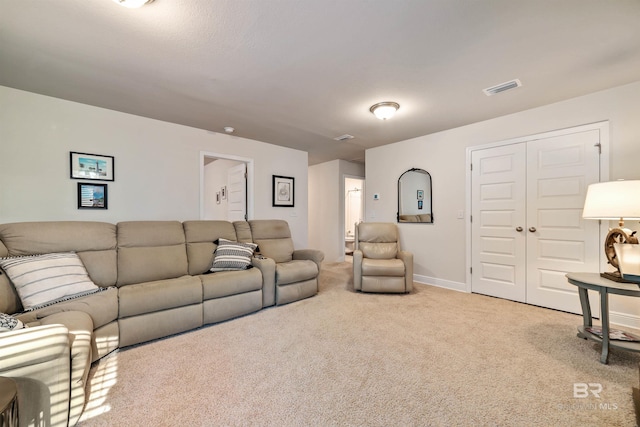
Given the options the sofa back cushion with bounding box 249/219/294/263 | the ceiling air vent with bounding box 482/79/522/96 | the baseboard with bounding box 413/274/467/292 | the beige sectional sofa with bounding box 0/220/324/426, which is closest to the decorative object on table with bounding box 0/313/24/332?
the beige sectional sofa with bounding box 0/220/324/426

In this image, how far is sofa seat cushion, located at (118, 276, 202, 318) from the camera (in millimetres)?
2148

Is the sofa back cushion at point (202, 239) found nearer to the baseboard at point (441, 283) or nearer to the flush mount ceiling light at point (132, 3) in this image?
the flush mount ceiling light at point (132, 3)

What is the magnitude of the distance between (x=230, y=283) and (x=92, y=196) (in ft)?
6.41

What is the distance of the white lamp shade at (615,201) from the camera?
1.88m

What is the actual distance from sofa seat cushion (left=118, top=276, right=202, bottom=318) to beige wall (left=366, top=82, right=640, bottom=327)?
332cm

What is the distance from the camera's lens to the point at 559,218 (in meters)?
2.90

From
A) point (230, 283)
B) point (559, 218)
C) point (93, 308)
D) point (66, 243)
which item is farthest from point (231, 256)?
point (559, 218)

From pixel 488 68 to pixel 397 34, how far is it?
0.99 metres

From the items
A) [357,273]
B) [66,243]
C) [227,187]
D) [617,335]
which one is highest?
[227,187]

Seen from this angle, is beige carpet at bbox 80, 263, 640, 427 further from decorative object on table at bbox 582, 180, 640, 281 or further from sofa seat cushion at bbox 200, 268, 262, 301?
decorative object on table at bbox 582, 180, 640, 281

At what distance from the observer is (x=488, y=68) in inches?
86.0

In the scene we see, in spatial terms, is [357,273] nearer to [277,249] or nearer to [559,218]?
[277,249]

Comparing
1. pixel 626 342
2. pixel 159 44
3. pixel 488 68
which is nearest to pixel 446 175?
pixel 488 68

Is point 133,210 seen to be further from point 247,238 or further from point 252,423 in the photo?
point 252,423
